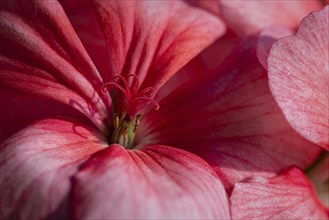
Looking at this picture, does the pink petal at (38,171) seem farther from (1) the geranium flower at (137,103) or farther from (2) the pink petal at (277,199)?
(2) the pink petal at (277,199)

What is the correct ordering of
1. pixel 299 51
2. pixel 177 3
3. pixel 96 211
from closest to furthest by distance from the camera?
pixel 96 211 → pixel 299 51 → pixel 177 3

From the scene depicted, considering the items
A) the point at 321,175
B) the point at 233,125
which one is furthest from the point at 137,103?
the point at 321,175

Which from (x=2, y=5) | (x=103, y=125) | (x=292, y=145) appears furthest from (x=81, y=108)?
(x=292, y=145)

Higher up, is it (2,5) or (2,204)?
(2,5)

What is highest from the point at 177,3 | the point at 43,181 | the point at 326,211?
the point at 177,3

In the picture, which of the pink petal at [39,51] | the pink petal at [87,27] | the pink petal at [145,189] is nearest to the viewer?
the pink petal at [145,189]

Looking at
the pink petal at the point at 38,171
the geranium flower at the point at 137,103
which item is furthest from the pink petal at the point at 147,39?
the pink petal at the point at 38,171

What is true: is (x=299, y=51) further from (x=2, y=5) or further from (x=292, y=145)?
(x=2, y=5)
